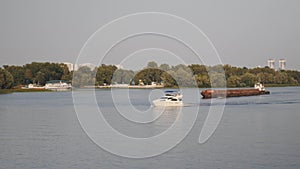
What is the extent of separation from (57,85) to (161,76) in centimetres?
3931

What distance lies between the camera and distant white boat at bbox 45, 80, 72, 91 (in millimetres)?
125887

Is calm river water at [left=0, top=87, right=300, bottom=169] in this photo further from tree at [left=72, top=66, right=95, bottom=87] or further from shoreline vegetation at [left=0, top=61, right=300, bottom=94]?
tree at [left=72, top=66, right=95, bottom=87]

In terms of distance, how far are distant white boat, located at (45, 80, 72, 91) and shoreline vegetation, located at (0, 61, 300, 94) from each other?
184 cm

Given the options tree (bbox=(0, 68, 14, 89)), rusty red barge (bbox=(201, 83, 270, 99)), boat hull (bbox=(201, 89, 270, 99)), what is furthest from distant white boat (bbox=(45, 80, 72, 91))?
boat hull (bbox=(201, 89, 270, 99))

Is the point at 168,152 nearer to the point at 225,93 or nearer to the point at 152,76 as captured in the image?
the point at 225,93

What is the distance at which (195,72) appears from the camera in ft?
369

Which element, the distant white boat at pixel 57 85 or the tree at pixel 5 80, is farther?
the distant white boat at pixel 57 85

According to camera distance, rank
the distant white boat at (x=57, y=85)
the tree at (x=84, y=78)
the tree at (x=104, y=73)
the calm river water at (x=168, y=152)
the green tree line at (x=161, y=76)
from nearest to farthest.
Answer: the calm river water at (x=168, y=152)
the green tree line at (x=161, y=76)
the tree at (x=84, y=78)
the tree at (x=104, y=73)
the distant white boat at (x=57, y=85)

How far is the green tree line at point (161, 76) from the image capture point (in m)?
97.6

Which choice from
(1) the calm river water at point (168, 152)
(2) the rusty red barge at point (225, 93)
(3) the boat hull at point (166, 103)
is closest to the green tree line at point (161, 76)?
(2) the rusty red barge at point (225, 93)

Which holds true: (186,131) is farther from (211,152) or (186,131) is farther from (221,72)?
(221,72)

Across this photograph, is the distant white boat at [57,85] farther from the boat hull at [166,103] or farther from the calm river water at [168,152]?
the calm river water at [168,152]

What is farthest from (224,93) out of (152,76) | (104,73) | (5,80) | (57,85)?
(57,85)

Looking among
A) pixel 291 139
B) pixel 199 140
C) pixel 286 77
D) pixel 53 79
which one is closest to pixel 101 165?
pixel 199 140
